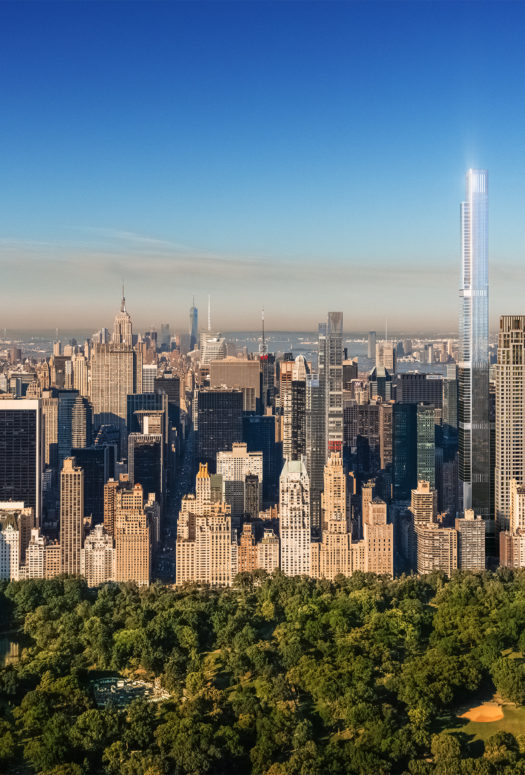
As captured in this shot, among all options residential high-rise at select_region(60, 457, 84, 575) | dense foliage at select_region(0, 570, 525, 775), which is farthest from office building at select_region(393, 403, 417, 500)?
residential high-rise at select_region(60, 457, 84, 575)

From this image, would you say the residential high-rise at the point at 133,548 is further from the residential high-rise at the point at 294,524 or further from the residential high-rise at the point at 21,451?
the residential high-rise at the point at 21,451

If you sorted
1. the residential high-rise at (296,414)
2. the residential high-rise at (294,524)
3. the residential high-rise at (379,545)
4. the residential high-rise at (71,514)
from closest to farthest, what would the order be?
the residential high-rise at (379,545) → the residential high-rise at (294,524) → the residential high-rise at (71,514) → the residential high-rise at (296,414)

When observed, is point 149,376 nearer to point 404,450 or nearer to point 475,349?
point 404,450

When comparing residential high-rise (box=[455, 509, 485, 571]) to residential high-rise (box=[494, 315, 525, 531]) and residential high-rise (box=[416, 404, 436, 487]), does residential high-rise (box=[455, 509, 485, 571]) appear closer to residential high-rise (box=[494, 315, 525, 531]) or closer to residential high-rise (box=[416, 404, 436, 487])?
residential high-rise (box=[494, 315, 525, 531])

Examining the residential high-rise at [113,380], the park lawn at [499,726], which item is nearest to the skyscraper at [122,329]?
the residential high-rise at [113,380]

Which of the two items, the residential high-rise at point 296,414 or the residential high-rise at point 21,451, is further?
the residential high-rise at point 296,414

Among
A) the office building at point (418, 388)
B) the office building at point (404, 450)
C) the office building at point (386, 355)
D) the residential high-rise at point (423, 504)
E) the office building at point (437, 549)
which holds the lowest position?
the office building at point (437, 549)
